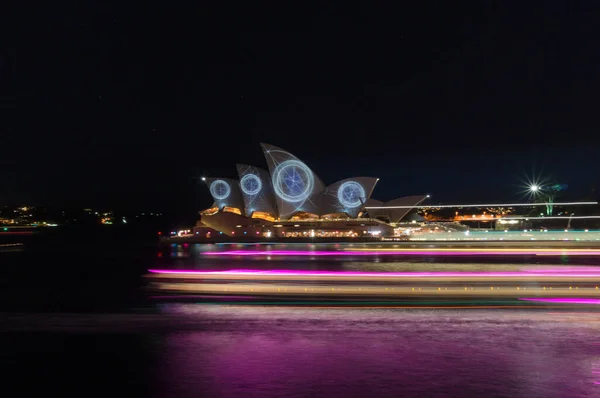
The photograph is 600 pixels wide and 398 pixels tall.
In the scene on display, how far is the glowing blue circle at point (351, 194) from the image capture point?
2594 inches

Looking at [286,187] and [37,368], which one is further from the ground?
[286,187]

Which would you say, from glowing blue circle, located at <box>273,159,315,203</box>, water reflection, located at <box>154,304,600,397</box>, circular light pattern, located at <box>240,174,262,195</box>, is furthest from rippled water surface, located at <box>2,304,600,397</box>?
circular light pattern, located at <box>240,174,262,195</box>

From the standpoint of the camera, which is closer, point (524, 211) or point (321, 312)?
point (321, 312)

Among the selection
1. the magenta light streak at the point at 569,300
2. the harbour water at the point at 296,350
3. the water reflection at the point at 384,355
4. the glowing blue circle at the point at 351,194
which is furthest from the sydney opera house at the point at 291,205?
the water reflection at the point at 384,355

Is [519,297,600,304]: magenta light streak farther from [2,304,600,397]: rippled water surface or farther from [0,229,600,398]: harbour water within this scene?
[2,304,600,397]: rippled water surface

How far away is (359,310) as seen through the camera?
9.01 m

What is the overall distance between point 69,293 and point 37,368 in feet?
22.3

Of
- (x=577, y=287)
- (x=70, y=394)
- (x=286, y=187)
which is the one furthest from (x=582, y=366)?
(x=286, y=187)

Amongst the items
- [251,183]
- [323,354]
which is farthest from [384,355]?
[251,183]

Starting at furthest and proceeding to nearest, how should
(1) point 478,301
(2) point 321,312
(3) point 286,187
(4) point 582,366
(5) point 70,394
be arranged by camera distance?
(3) point 286,187
(1) point 478,301
(2) point 321,312
(4) point 582,366
(5) point 70,394

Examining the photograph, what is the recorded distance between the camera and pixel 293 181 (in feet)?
209

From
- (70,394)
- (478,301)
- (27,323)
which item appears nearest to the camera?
(70,394)

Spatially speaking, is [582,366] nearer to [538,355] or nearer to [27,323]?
[538,355]

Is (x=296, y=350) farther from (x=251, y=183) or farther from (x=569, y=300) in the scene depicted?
(x=251, y=183)
